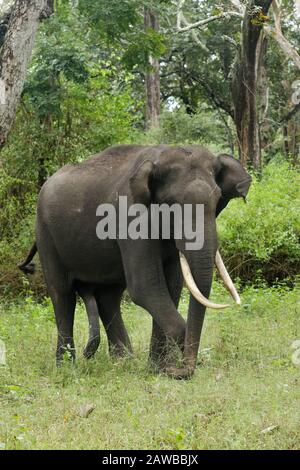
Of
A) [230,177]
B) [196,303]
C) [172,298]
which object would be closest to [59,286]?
[172,298]

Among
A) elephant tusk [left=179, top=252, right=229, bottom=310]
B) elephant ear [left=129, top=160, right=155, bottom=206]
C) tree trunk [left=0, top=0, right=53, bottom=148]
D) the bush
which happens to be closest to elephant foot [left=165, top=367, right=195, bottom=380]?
elephant tusk [left=179, top=252, right=229, bottom=310]

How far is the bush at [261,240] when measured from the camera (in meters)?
12.6

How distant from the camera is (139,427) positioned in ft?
18.7

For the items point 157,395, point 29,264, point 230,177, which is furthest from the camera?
point 29,264

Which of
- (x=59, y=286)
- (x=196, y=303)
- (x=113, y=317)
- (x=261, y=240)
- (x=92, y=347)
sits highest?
(x=196, y=303)

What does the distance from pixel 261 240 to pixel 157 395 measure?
628cm

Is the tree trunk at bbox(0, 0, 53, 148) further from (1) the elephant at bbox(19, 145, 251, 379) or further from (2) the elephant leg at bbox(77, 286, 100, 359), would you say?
(2) the elephant leg at bbox(77, 286, 100, 359)

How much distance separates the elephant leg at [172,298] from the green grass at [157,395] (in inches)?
6.2

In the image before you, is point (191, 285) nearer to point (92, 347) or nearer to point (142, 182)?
point (142, 182)

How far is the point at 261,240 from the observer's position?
12.5m

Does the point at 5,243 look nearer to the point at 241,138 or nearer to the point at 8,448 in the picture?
the point at 241,138

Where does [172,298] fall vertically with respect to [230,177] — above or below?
below

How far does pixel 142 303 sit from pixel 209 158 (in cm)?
133
